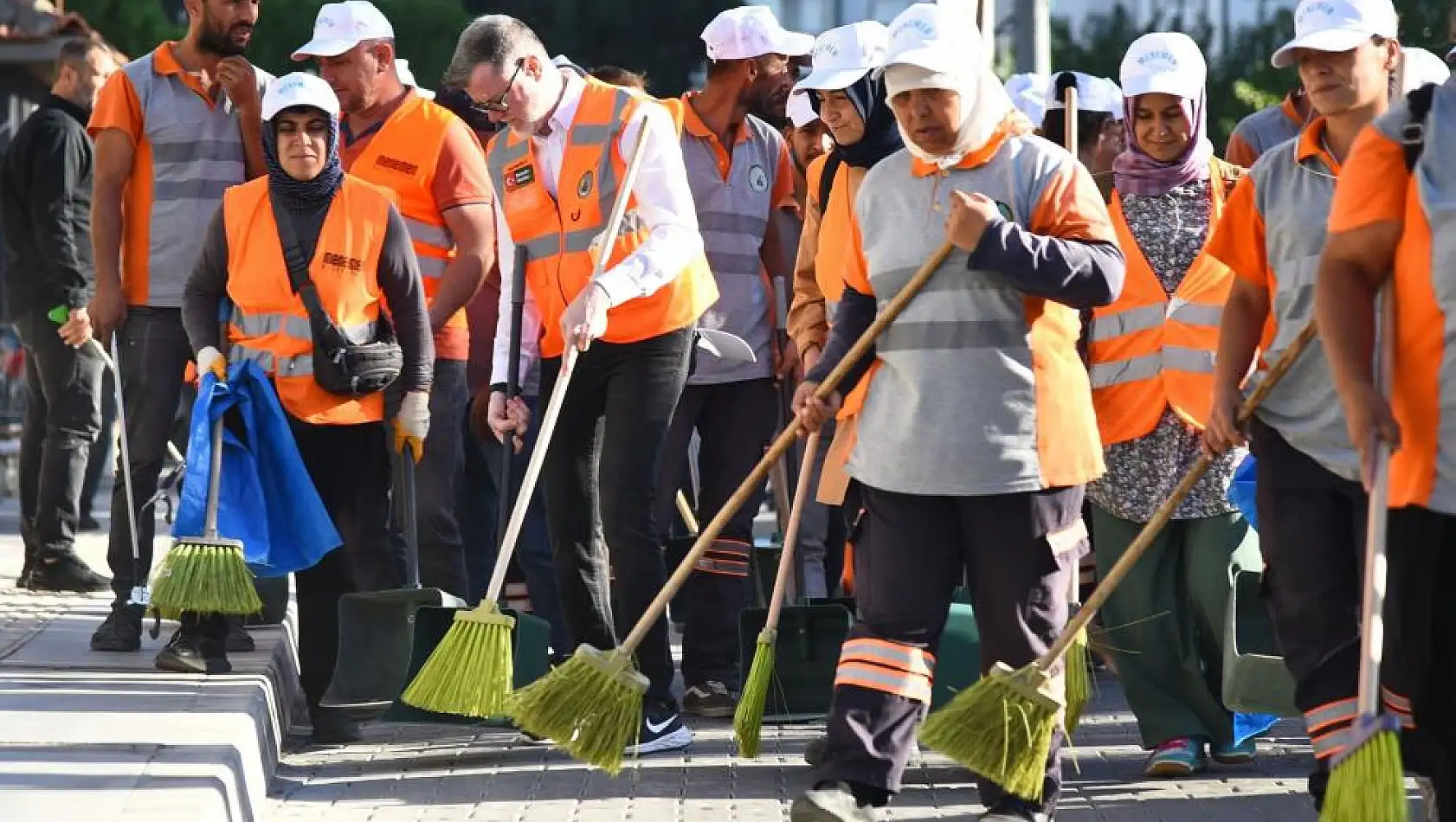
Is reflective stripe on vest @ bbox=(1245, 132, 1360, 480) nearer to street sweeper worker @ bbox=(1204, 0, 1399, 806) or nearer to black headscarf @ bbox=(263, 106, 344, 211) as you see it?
street sweeper worker @ bbox=(1204, 0, 1399, 806)

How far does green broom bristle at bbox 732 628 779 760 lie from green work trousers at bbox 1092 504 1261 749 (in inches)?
37.0

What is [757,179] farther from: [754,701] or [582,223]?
[754,701]

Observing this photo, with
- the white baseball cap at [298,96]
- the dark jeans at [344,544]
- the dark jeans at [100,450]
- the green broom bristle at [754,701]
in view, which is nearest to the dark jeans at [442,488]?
the dark jeans at [344,544]

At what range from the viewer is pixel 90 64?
37.2ft

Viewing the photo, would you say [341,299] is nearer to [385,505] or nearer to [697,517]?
[385,505]

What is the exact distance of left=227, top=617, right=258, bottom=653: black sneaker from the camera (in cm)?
883

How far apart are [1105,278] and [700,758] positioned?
2325mm

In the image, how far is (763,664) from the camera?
7113mm

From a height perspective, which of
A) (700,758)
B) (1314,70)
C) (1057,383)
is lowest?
(700,758)

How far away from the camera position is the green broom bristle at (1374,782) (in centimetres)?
480

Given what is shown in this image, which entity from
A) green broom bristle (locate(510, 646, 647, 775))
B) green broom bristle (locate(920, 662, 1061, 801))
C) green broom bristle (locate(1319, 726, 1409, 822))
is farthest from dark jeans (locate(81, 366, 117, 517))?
green broom bristle (locate(1319, 726, 1409, 822))

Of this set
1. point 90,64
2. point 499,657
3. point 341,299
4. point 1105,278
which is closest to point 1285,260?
point 1105,278

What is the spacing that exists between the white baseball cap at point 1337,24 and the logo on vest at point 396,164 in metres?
3.67

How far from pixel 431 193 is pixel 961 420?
3355mm
